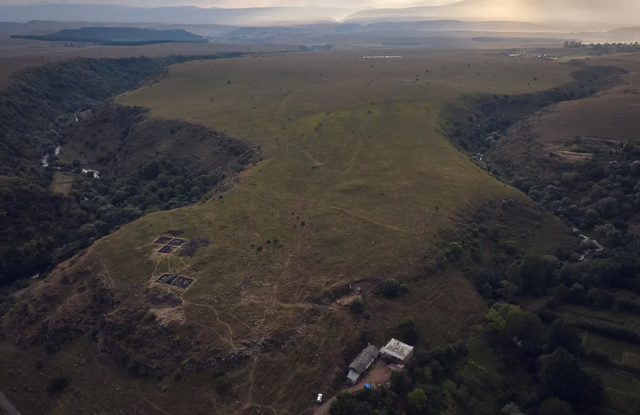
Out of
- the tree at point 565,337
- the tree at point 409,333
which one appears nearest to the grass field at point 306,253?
the tree at point 409,333

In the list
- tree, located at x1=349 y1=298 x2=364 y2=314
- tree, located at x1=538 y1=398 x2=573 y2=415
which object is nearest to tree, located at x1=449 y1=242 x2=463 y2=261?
tree, located at x1=349 y1=298 x2=364 y2=314

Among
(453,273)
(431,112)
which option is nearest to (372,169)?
(453,273)

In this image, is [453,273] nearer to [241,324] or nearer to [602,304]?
[602,304]

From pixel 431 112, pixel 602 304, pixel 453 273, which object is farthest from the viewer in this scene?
pixel 431 112

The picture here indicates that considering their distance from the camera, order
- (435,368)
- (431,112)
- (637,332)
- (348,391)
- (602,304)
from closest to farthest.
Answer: (348,391) → (435,368) → (637,332) → (602,304) → (431,112)

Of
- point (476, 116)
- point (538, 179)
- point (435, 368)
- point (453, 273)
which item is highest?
point (476, 116)

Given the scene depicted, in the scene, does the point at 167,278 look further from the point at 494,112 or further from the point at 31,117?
the point at 31,117

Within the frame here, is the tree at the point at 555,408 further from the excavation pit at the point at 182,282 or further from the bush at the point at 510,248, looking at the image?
the excavation pit at the point at 182,282

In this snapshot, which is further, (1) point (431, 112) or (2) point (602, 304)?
(1) point (431, 112)
